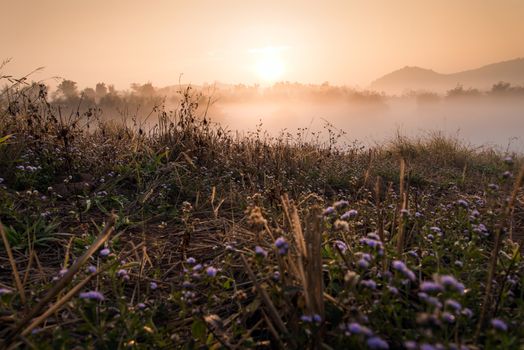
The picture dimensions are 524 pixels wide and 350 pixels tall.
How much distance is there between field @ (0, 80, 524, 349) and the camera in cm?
Result: 156

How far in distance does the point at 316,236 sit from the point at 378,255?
0.37 metres

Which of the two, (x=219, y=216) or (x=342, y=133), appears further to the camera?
Answer: (x=342, y=133)

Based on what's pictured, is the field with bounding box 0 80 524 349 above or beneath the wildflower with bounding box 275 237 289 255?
beneath

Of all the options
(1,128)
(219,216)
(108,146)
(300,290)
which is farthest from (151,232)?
(1,128)

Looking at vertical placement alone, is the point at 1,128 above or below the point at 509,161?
above

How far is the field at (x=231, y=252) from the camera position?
156 cm

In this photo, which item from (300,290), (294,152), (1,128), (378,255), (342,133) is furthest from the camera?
(342,133)

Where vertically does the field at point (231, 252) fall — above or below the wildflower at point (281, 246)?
below

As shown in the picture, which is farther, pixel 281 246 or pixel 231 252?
pixel 231 252

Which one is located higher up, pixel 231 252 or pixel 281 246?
pixel 281 246

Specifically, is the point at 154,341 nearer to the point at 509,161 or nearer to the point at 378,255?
the point at 378,255

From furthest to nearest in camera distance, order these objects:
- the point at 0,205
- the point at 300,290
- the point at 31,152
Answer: the point at 31,152 < the point at 0,205 < the point at 300,290

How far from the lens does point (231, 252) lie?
2.47 metres

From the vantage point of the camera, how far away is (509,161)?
6.40ft
